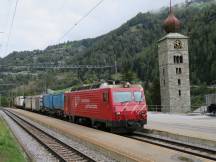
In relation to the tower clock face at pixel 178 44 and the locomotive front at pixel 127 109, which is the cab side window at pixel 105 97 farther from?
the tower clock face at pixel 178 44

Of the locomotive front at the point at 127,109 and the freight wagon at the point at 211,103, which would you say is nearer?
the locomotive front at the point at 127,109

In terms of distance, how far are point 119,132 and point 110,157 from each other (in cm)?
944

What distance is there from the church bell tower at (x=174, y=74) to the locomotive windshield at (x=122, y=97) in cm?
4007

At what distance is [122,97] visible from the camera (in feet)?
83.5

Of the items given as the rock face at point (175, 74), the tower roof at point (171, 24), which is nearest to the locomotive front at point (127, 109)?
the rock face at point (175, 74)

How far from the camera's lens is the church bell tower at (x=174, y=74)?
67312 millimetres

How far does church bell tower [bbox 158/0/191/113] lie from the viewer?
221ft

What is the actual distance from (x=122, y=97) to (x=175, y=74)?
44.0 meters

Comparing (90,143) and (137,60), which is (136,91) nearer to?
(90,143)

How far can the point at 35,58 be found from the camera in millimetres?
153000

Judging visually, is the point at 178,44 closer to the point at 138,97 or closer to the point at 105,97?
the point at 138,97

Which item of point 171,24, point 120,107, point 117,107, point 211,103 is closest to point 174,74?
point 171,24

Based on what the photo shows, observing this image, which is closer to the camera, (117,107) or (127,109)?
(117,107)

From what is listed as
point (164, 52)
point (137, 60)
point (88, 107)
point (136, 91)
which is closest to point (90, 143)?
point (136, 91)
